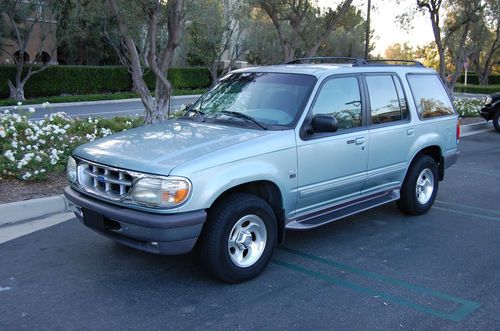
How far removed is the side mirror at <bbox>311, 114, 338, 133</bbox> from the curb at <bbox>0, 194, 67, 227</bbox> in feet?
11.2

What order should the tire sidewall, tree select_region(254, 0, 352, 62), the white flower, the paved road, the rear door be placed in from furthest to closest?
1. the paved road
2. tree select_region(254, 0, 352, 62)
3. the white flower
4. the tire sidewall
5. the rear door

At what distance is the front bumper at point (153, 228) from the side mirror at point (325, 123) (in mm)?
1407

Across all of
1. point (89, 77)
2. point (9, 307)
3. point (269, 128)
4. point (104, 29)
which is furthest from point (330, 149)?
point (89, 77)

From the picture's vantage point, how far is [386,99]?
5754mm

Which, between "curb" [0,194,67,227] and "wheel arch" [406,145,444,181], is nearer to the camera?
"curb" [0,194,67,227]

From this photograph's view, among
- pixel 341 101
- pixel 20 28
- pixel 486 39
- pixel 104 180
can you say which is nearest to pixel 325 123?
pixel 341 101

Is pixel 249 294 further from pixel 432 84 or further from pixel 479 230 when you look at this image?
pixel 432 84

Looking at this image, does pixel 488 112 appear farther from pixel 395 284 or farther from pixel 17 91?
pixel 17 91

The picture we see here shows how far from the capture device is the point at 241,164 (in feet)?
13.7

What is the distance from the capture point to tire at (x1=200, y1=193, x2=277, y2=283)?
4.06m

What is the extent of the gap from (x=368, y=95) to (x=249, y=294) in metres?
2.56

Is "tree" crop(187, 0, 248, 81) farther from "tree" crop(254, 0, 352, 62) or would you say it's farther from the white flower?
the white flower

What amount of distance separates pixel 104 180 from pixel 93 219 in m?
0.35

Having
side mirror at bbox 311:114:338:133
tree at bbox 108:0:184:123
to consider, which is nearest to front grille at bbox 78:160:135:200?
side mirror at bbox 311:114:338:133
